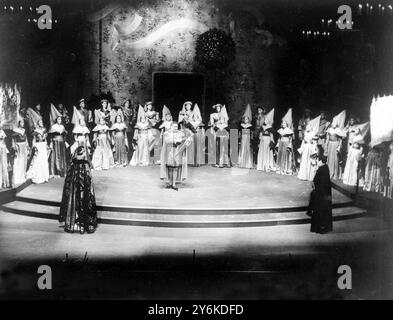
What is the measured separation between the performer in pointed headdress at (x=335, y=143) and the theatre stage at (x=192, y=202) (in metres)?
0.65

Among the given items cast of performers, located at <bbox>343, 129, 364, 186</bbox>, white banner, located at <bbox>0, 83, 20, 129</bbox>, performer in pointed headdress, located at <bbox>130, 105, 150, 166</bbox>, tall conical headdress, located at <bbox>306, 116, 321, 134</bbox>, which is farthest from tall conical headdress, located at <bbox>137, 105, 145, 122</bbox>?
cast of performers, located at <bbox>343, 129, 364, 186</bbox>

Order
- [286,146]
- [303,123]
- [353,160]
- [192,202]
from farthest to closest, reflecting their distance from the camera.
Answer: [286,146], [303,123], [353,160], [192,202]

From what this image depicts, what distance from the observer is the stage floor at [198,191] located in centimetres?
879

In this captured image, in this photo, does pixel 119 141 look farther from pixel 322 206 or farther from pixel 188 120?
pixel 322 206

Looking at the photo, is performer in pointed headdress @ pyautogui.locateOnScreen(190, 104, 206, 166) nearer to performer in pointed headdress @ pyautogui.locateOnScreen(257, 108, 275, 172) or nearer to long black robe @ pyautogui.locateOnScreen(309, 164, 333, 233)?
performer in pointed headdress @ pyautogui.locateOnScreen(257, 108, 275, 172)

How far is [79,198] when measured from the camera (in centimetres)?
834

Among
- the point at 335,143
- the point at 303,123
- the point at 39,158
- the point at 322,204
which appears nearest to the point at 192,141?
the point at 303,123

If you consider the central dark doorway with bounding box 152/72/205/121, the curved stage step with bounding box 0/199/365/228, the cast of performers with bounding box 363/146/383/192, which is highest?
the central dark doorway with bounding box 152/72/205/121

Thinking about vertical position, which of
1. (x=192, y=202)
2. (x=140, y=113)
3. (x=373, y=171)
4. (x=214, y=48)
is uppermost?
(x=214, y=48)

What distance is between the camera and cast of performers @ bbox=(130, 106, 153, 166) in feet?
38.8

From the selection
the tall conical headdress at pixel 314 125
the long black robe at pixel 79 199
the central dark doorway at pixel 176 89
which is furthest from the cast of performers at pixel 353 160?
the long black robe at pixel 79 199

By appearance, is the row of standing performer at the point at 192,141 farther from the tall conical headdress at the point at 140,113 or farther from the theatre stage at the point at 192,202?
the theatre stage at the point at 192,202

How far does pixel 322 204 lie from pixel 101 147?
17.0 ft

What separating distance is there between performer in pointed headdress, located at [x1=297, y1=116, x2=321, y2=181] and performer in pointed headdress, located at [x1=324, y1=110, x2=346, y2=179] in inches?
10.6
